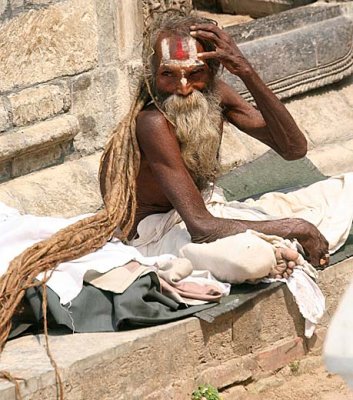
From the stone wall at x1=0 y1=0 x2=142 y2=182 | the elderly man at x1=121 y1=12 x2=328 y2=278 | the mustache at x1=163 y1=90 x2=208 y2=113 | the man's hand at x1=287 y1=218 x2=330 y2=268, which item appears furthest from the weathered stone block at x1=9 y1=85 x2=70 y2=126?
the man's hand at x1=287 y1=218 x2=330 y2=268

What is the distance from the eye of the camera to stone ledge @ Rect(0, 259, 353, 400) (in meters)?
5.46

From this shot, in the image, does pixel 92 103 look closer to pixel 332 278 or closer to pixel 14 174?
pixel 14 174

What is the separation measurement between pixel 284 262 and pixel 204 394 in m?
0.69

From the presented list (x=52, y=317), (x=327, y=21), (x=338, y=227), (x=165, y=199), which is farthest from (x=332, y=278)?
(x=327, y=21)

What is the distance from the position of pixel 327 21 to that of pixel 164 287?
346 centimetres

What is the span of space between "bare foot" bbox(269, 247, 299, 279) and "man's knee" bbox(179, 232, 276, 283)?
67 millimetres

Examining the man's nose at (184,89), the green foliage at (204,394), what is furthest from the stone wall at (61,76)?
the green foliage at (204,394)

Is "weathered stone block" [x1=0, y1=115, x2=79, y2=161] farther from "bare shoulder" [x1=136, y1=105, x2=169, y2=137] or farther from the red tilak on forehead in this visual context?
the red tilak on forehead

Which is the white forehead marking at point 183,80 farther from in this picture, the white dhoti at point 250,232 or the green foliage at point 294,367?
the green foliage at point 294,367

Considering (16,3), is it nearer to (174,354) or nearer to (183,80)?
(183,80)

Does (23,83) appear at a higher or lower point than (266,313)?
higher

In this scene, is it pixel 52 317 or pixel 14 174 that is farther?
pixel 14 174

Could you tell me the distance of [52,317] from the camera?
573 centimetres

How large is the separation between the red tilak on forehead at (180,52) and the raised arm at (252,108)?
6 cm
